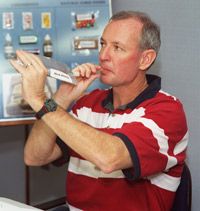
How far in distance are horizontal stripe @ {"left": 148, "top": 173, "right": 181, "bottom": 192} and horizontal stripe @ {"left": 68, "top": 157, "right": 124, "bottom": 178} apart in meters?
0.12

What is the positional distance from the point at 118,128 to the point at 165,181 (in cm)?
27

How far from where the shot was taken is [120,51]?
148 cm

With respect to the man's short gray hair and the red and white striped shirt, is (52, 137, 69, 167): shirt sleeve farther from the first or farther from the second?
the man's short gray hair

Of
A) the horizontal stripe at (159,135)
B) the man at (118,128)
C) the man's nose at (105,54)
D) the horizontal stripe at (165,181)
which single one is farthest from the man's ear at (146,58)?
the horizontal stripe at (165,181)

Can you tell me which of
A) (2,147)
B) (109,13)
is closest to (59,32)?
(109,13)

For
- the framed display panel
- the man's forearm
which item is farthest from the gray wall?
the man's forearm

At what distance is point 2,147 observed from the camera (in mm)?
2463

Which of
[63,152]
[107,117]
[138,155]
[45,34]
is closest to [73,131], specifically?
[138,155]

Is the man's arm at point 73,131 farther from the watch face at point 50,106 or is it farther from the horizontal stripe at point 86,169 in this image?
the horizontal stripe at point 86,169

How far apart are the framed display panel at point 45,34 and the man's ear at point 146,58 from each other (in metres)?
0.51

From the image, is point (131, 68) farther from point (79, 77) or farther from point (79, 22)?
point (79, 22)

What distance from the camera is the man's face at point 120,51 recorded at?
1471 millimetres

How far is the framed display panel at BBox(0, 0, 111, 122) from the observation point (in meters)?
1.84

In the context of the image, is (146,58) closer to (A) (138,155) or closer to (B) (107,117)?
(B) (107,117)
